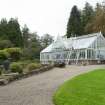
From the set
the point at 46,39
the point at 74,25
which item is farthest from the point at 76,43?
the point at 46,39

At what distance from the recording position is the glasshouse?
38.3 meters

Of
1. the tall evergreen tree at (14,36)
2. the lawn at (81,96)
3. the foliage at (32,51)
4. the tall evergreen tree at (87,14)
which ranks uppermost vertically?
the tall evergreen tree at (87,14)

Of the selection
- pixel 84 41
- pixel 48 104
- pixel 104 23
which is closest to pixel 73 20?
pixel 104 23

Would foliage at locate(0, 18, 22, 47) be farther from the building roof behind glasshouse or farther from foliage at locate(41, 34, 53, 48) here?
foliage at locate(41, 34, 53, 48)

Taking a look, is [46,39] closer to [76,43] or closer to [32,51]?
[32,51]

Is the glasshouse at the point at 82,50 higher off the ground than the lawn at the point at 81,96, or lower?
higher

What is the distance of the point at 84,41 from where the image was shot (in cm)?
4053

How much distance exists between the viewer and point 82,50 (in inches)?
1534

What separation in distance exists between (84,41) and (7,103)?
32.2m

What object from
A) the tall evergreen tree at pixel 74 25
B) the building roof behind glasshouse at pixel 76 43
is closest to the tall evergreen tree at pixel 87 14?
the tall evergreen tree at pixel 74 25

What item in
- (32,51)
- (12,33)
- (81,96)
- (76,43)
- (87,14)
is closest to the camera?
(81,96)

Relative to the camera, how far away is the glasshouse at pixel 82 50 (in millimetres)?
38344

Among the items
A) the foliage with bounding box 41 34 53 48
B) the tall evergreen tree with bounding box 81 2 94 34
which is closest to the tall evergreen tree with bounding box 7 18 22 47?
the foliage with bounding box 41 34 53 48

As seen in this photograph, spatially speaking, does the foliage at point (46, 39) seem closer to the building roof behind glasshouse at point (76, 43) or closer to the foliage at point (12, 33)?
the foliage at point (12, 33)
